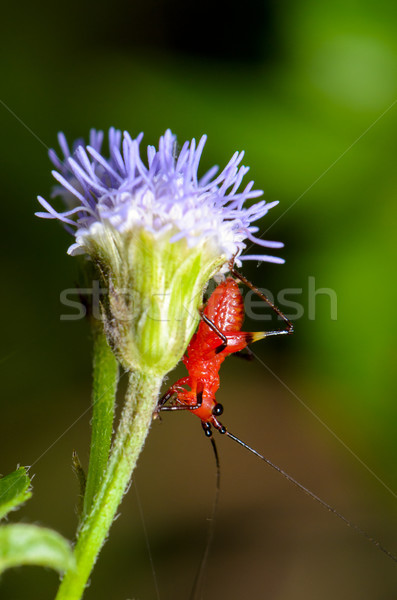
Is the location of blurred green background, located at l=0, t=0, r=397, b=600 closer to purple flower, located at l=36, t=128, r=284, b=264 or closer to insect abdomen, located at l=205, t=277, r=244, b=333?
insect abdomen, located at l=205, t=277, r=244, b=333

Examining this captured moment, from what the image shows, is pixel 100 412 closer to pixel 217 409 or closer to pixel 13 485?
pixel 13 485

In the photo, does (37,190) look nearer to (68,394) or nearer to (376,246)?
→ (68,394)

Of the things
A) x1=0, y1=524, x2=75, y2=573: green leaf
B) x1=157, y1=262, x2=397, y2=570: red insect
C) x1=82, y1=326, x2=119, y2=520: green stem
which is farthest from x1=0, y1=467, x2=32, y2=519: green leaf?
x1=157, y1=262, x2=397, y2=570: red insect

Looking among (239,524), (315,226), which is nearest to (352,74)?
(315,226)

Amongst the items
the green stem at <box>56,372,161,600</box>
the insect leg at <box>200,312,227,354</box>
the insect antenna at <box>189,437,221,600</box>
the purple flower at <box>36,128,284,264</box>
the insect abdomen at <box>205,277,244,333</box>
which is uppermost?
the purple flower at <box>36,128,284,264</box>

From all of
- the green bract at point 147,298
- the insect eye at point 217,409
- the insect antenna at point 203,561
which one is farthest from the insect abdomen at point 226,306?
the insect antenna at point 203,561

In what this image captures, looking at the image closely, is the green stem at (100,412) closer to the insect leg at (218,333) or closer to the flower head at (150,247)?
the flower head at (150,247)
